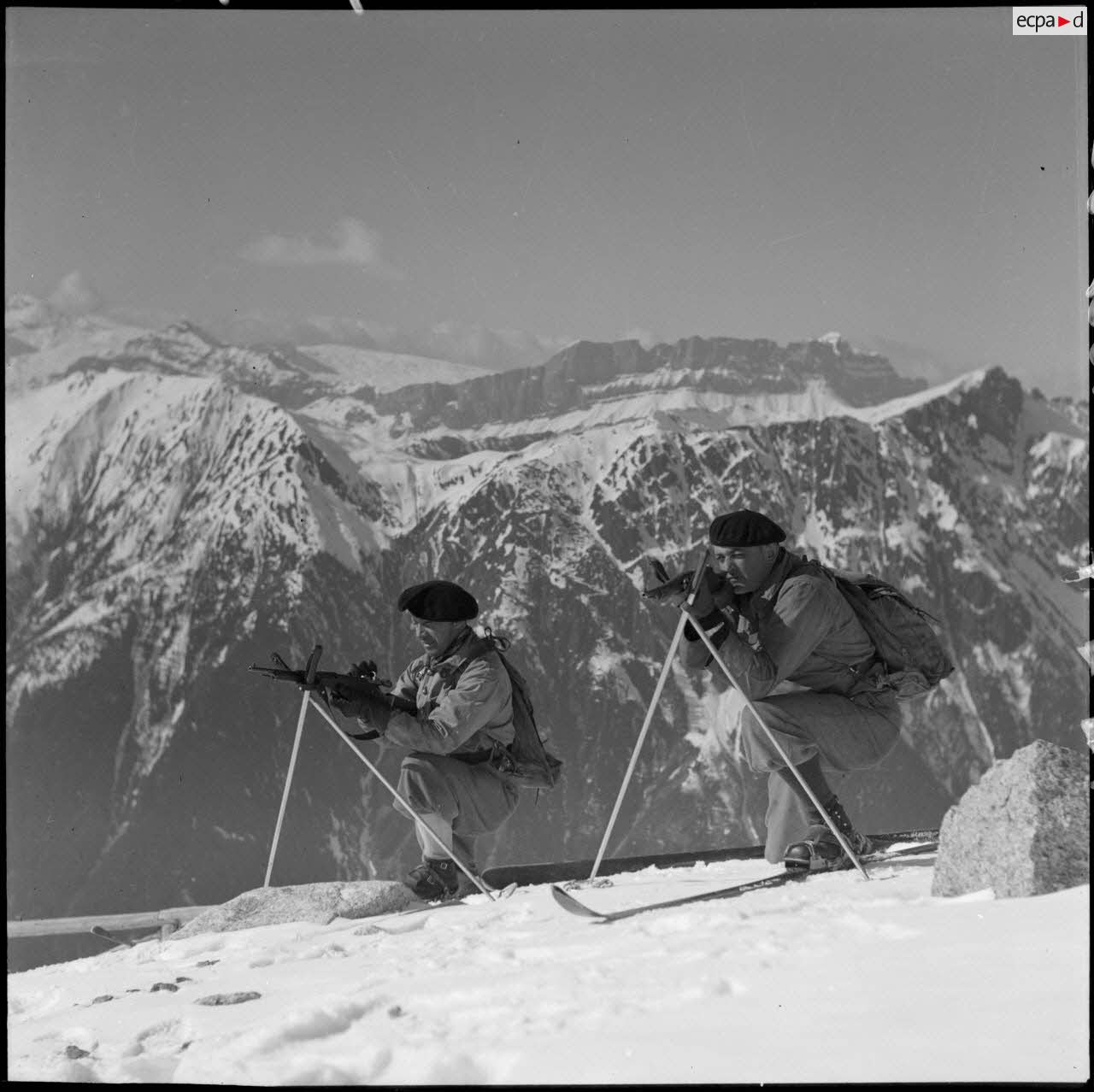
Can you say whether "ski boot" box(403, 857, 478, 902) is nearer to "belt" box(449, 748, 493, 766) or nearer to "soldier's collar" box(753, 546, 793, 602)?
"belt" box(449, 748, 493, 766)

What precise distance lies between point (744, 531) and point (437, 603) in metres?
1.15

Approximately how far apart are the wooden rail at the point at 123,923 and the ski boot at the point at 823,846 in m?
2.14

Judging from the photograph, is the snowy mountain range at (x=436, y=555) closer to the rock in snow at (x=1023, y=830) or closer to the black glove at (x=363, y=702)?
the black glove at (x=363, y=702)

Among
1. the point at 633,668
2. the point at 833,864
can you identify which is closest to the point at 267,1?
the point at 833,864

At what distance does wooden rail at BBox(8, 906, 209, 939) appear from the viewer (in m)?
5.30

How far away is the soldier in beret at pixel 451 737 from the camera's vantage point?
4812 mm

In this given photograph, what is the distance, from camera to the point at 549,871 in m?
5.25

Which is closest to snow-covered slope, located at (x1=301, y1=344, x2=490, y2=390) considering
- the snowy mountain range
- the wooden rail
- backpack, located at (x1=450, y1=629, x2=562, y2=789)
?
the snowy mountain range

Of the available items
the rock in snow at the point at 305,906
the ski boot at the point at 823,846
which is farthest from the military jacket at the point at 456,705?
the ski boot at the point at 823,846

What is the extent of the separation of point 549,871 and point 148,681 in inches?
2323

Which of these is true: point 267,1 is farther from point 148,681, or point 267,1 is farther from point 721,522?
point 148,681

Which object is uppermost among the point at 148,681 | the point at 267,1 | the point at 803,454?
the point at 803,454

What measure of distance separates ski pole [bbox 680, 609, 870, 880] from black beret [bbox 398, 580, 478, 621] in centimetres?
102

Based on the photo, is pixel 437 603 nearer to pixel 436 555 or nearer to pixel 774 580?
pixel 774 580
